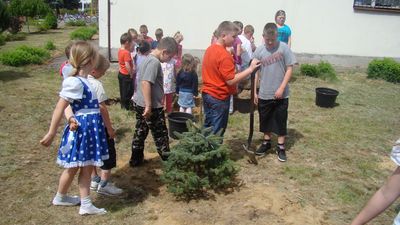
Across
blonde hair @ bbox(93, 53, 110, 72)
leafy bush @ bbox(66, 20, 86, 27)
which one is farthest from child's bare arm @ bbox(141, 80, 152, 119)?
leafy bush @ bbox(66, 20, 86, 27)

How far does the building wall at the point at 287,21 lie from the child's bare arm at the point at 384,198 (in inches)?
419

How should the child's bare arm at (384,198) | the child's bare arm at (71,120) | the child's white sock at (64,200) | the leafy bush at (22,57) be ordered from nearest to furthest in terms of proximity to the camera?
the child's bare arm at (384,198)
the child's bare arm at (71,120)
the child's white sock at (64,200)
the leafy bush at (22,57)

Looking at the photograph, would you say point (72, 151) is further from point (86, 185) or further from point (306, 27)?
point (306, 27)

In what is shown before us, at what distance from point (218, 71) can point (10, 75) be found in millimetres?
7775

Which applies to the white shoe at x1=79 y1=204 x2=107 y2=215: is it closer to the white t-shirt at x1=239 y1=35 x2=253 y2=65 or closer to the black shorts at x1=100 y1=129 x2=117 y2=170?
the black shorts at x1=100 y1=129 x2=117 y2=170

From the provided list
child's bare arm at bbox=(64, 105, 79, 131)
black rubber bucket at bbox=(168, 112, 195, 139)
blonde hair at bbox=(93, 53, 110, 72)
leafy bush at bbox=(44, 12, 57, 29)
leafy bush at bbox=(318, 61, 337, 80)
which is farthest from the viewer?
leafy bush at bbox=(44, 12, 57, 29)

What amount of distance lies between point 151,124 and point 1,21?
14.0 meters

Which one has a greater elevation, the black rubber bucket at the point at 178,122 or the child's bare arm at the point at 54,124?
Answer: the child's bare arm at the point at 54,124

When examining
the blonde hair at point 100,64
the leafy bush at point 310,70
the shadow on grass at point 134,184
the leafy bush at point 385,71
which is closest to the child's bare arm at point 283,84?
the shadow on grass at point 134,184

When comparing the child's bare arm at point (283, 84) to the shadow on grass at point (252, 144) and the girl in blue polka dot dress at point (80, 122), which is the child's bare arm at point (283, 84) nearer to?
the shadow on grass at point (252, 144)

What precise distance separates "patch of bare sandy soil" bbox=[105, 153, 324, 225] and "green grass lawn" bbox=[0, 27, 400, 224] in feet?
0.08

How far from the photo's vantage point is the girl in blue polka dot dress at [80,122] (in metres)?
3.38

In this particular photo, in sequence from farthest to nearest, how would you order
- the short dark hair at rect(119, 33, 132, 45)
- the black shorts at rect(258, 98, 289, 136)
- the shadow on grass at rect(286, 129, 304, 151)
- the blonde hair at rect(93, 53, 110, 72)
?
the short dark hair at rect(119, 33, 132, 45) < the shadow on grass at rect(286, 129, 304, 151) < the black shorts at rect(258, 98, 289, 136) < the blonde hair at rect(93, 53, 110, 72)

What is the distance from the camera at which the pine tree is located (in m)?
4.09
